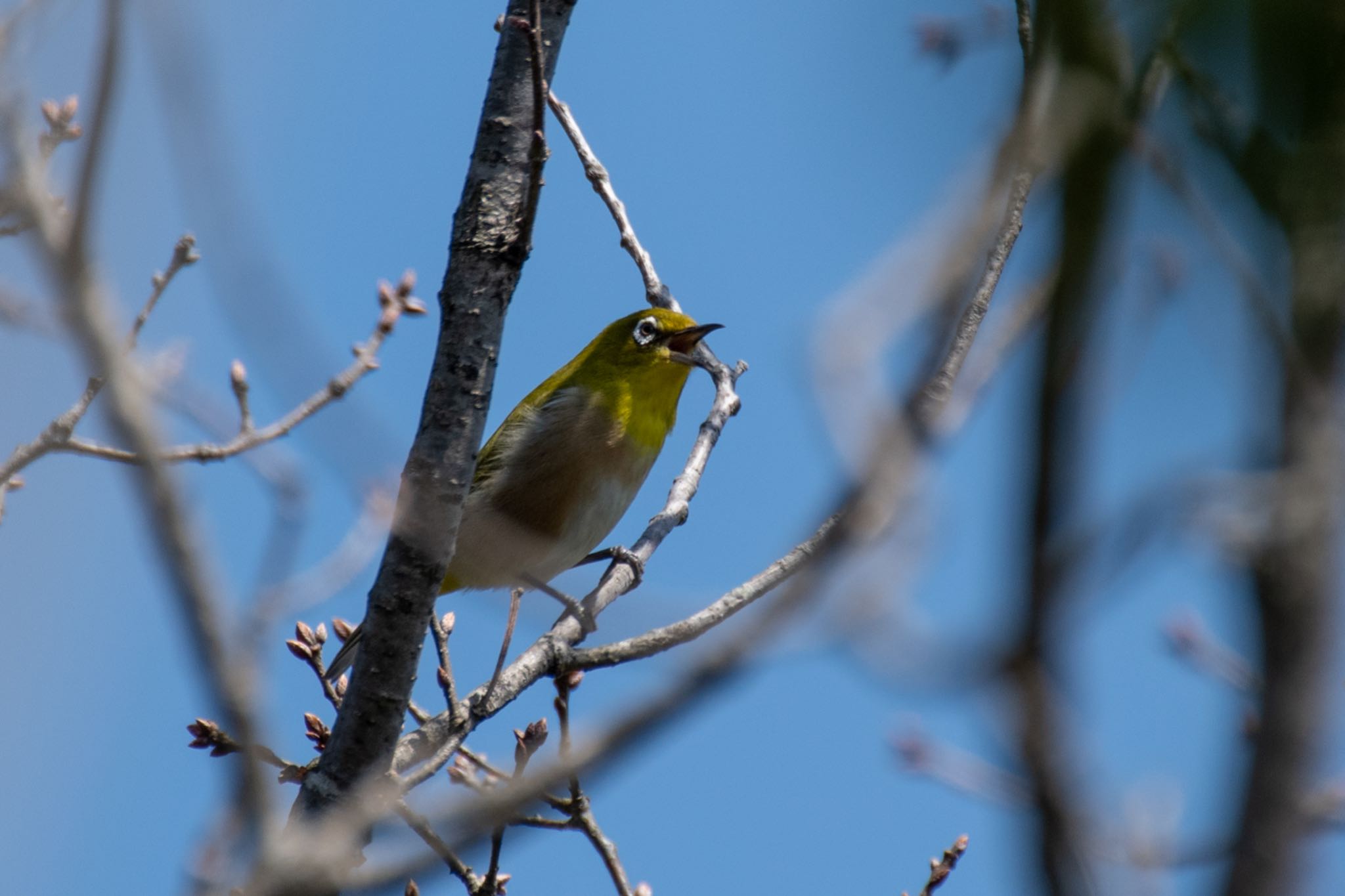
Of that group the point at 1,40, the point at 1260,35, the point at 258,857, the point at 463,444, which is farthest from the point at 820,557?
the point at 463,444

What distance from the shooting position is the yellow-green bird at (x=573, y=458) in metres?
6.50

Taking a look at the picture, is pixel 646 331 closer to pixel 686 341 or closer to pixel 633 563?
pixel 686 341

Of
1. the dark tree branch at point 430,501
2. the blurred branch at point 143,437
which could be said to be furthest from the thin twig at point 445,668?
the blurred branch at point 143,437

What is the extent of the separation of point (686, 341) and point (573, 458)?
3.37ft

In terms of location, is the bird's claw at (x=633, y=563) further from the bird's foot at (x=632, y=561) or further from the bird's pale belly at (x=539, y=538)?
the bird's pale belly at (x=539, y=538)

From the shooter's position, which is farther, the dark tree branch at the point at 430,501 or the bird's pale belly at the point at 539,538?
the bird's pale belly at the point at 539,538

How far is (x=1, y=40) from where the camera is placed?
103 inches

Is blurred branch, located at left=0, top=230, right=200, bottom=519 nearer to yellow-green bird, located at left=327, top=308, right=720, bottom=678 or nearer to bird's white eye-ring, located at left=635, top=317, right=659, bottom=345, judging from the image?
yellow-green bird, located at left=327, top=308, right=720, bottom=678

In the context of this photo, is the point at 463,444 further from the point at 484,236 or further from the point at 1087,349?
the point at 1087,349

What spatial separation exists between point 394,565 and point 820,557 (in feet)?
8.77

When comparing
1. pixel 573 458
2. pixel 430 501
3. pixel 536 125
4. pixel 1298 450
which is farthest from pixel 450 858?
pixel 573 458

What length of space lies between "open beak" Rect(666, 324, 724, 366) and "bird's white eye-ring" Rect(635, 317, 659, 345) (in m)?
0.12

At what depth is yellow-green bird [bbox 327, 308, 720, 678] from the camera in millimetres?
6504

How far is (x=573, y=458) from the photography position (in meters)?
6.86
